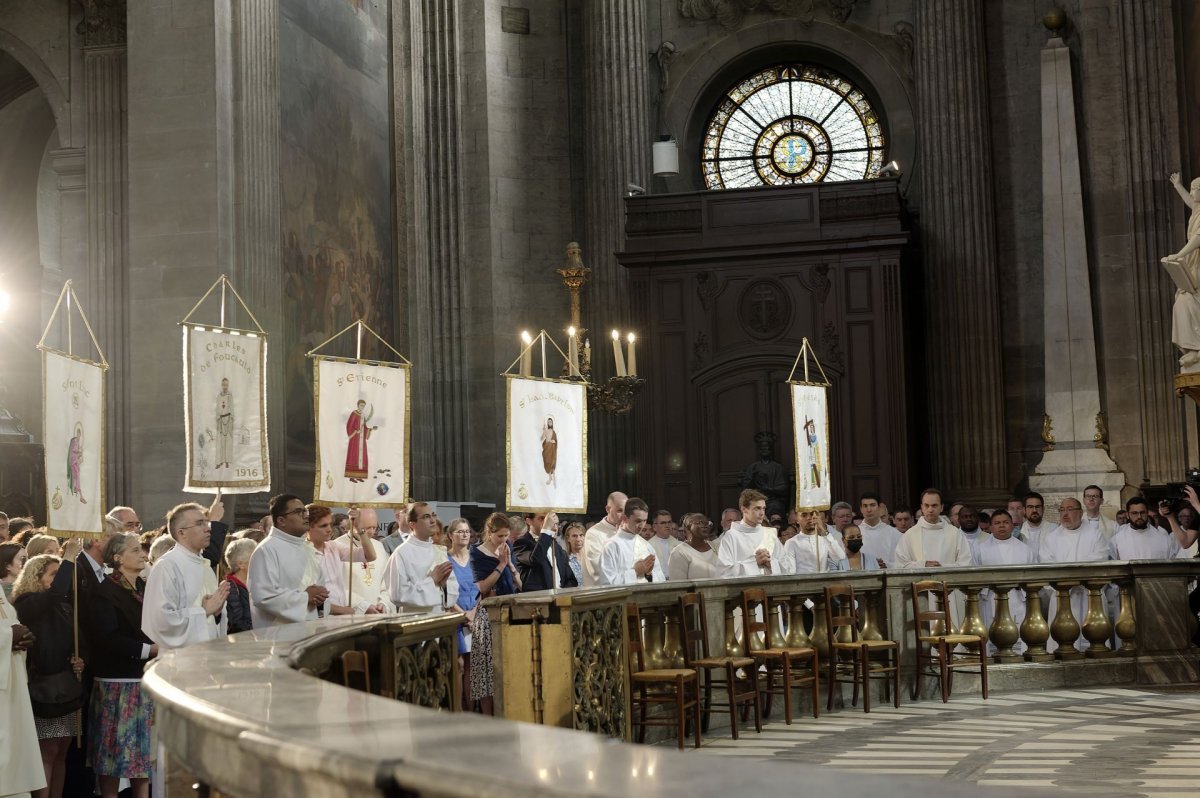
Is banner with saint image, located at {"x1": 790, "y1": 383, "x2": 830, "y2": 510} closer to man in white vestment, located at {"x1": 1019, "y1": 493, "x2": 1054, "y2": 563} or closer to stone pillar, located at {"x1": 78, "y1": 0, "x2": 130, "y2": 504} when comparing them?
man in white vestment, located at {"x1": 1019, "y1": 493, "x2": 1054, "y2": 563}

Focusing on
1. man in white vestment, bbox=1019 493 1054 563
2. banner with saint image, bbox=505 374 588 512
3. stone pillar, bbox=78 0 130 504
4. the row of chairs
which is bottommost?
the row of chairs

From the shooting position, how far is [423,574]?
414 inches

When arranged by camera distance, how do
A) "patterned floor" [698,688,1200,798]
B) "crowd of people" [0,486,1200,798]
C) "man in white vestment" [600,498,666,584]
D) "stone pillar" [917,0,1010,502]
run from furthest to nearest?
"stone pillar" [917,0,1010,502] → "man in white vestment" [600,498,666,584] → "patterned floor" [698,688,1200,798] → "crowd of people" [0,486,1200,798]

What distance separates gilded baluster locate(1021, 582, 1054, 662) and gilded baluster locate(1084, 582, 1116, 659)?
1.11 ft

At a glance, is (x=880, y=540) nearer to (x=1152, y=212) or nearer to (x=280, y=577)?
(x=1152, y=212)

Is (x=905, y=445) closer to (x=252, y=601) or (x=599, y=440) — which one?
(x=599, y=440)

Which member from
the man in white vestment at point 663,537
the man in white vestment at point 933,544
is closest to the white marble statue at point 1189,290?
the man in white vestment at point 933,544

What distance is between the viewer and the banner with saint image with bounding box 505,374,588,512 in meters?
10.8

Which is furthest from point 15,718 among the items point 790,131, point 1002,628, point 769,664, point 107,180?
point 790,131

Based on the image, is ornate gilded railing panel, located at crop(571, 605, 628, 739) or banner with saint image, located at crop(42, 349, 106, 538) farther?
ornate gilded railing panel, located at crop(571, 605, 628, 739)

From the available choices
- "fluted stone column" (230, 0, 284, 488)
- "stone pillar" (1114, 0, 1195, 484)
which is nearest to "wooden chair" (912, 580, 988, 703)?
"fluted stone column" (230, 0, 284, 488)

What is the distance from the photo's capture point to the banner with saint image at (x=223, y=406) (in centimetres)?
983

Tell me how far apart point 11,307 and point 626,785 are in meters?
24.0

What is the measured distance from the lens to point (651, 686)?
10508 millimetres
